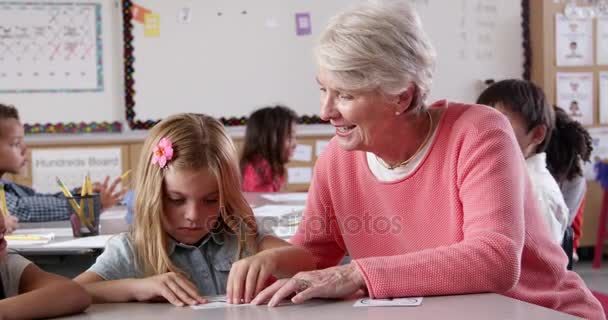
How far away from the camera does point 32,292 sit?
1.25 m

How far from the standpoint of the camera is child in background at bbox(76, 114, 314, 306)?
164 centimetres

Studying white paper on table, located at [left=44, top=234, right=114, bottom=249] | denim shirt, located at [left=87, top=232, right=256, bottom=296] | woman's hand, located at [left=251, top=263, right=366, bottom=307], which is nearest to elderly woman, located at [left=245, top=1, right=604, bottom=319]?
woman's hand, located at [left=251, top=263, right=366, bottom=307]

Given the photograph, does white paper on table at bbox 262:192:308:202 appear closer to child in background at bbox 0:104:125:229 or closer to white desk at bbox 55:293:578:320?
child in background at bbox 0:104:125:229

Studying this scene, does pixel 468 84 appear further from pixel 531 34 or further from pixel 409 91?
pixel 409 91

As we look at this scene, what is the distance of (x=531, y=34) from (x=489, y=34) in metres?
0.29

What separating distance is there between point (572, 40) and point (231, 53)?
221cm

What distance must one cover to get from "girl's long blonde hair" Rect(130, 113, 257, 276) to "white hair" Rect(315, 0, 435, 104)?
0.32 meters

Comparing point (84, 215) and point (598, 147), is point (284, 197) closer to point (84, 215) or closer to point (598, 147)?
point (84, 215)

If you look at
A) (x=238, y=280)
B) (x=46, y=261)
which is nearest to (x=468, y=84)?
(x=46, y=261)

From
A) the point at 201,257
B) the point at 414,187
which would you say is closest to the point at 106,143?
the point at 201,257

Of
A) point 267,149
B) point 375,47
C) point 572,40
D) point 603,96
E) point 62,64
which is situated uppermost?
point 572,40

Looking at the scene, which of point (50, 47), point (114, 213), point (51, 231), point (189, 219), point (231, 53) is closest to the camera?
point (189, 219)

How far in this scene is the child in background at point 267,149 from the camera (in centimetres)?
400

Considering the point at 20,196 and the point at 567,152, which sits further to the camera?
the point at 20,196
